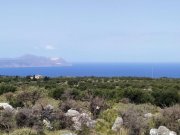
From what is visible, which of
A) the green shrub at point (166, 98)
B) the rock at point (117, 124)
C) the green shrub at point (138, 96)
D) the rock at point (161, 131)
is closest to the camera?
the rock at point (161, 131)

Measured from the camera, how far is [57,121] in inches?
696

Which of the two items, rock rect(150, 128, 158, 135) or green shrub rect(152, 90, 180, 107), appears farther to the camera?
green shrub rect(152, 90, 180, 107)

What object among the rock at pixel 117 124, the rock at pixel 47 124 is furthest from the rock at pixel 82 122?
the rock at pixel 47 124

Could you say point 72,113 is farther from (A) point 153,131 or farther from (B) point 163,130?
(B) point 163,130

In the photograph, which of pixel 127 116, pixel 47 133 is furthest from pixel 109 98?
pixel 47 133

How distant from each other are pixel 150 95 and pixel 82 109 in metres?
10.4

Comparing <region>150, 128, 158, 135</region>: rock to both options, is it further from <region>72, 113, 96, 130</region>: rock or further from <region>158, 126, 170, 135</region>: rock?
<region>72, 113, 96, 130</region>: rock

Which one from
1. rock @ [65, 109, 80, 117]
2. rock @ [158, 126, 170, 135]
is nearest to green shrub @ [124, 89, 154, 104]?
rock @ [65, 109, 80, 117]

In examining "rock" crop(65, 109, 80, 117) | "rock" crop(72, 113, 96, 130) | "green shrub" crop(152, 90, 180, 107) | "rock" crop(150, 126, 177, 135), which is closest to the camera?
"rock" crop(150, 126, 177, 135)

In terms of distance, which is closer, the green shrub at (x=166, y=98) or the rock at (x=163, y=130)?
the rock at (x=163, y=130)

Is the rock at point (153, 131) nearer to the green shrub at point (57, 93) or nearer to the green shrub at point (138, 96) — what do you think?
the green shrub at point (138, 96)

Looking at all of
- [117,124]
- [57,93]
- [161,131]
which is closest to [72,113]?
[117,124]

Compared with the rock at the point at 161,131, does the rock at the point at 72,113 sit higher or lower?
higher

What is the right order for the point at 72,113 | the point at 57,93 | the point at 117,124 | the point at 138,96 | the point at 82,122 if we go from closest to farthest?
the point at 82,122 → the point at 117,124 → the point at 72,113 → the point at 138,96 → the point at 57,93
